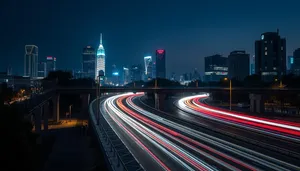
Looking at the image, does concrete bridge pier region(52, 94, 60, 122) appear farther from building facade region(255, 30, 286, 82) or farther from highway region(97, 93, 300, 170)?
building facade region(255, 30, 286, 82)

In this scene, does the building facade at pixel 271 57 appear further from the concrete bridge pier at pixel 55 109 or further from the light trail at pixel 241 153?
the light trail at pixel 241 153

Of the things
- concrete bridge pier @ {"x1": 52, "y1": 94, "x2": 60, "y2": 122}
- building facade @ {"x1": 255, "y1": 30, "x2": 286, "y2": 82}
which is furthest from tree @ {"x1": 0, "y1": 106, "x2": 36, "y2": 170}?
building facade @ {"x1": 255, "y1": 30, "x2": 286, "y2": 82}

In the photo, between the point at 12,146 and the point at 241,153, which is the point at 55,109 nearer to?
the point at 12,146

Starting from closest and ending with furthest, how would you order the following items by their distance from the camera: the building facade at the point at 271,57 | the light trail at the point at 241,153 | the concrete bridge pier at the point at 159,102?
1. the light trail at the point at 241,153
2. the concrete bridge pier at the point at 159,102
3. the building facade at the point at 271,57

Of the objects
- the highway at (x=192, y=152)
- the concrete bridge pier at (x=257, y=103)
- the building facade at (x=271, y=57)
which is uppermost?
the building facade at (x=271, y=57)

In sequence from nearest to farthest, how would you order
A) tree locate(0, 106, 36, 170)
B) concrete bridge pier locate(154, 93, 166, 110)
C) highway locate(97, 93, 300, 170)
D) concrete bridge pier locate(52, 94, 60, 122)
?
tree locate(0, 106, 36, 170)
highway locate(97, 93, 300, 170)
concrete bridge pier locate(52, 94, 60, 122)
concrete bridge pier locate(154, 93, 166, 110)

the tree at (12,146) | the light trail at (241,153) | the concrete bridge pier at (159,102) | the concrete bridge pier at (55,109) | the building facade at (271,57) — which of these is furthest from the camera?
the building facade at (271,57)

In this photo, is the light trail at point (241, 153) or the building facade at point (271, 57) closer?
the light trail at point (241, 153)

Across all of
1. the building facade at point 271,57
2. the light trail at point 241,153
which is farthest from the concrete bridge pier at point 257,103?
the building facade at point 271,57

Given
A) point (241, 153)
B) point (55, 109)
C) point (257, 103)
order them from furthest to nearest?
point (257, 103), point (55, 109), point (241, 153)

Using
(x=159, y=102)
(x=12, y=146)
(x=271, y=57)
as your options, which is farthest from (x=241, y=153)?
(x=271, y=57)

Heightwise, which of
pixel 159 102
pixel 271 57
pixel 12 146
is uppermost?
pixel 271 57

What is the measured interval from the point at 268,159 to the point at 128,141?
13.7 meters

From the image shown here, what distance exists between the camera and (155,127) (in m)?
34.8
